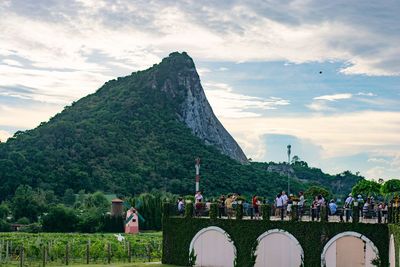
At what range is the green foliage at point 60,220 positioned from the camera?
2987 inches

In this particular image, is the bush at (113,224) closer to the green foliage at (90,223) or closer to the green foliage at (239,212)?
the green foliage at (90,223)

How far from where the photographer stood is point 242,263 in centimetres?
3875

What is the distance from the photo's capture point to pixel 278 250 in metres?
37.8

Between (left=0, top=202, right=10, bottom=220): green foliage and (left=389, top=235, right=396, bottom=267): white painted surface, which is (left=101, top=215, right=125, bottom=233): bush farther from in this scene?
(left=389, top=235, right=396, bottom=267): white painted surface

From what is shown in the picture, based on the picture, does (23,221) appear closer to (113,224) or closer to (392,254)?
(113,224)

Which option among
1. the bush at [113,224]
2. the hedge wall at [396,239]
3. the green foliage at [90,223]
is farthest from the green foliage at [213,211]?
the green foliage at [90,223]

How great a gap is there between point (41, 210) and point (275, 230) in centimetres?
5201

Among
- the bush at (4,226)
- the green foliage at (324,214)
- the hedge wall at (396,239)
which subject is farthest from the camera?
the bush at (4,226)

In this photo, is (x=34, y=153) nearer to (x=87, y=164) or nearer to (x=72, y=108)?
(x=87, y=164)

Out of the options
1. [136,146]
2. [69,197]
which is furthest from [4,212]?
[136,146]

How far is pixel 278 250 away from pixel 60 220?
43216mm

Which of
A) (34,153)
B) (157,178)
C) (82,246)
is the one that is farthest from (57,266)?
(157,178)

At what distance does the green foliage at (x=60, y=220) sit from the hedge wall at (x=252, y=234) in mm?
36885

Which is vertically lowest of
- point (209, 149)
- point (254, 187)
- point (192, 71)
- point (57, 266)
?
point (57, 266)
